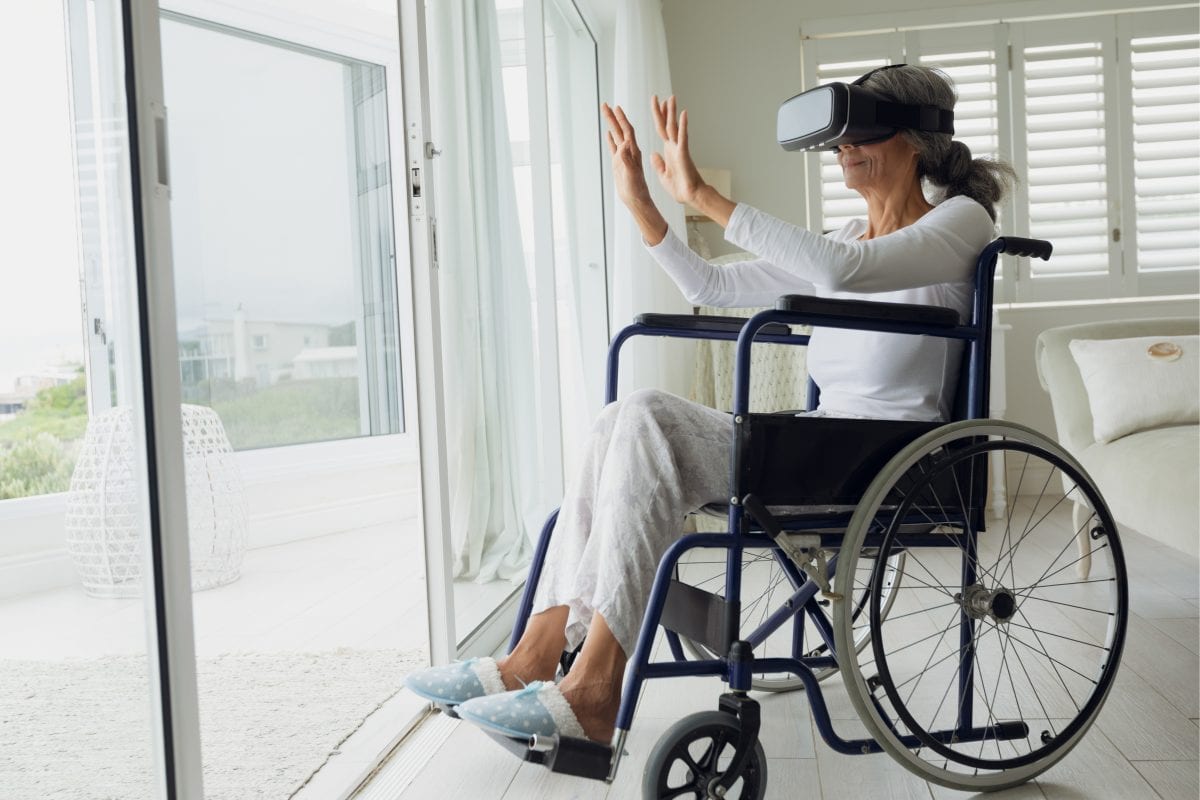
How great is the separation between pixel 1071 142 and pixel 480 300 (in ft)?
10.1

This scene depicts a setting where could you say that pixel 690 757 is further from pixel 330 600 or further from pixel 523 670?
pixel 330 600

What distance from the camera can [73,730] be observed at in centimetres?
104

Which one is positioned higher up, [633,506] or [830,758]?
[633,506]

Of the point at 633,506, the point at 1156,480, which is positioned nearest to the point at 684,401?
the point at 633,506

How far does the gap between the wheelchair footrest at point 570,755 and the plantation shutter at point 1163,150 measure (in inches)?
158

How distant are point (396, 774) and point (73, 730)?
2.36 ft

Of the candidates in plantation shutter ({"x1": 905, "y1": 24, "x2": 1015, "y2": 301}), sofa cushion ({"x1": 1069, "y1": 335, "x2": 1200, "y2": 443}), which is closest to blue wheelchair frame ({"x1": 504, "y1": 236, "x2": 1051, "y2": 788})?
sofa cushion ({"x1": 1069, "y1": 335, "x2": 1200, "y2": 443})

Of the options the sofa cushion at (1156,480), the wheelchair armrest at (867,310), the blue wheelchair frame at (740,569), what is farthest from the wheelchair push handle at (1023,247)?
the sofa cushion at (1156,480)

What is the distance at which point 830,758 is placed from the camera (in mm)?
1716

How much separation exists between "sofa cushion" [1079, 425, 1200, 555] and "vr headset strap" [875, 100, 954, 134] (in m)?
1.06

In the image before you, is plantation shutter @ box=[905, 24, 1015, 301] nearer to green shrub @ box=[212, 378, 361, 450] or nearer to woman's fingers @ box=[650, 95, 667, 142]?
green shrub @ box=[212, 378, 361, 450]

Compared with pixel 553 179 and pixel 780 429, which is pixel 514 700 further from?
pixel 553 179

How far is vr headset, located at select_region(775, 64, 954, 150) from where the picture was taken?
1591 millimetres

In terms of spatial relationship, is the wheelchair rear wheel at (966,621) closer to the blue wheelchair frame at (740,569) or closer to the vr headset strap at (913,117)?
the blue wheelchair frame at (740,569)
